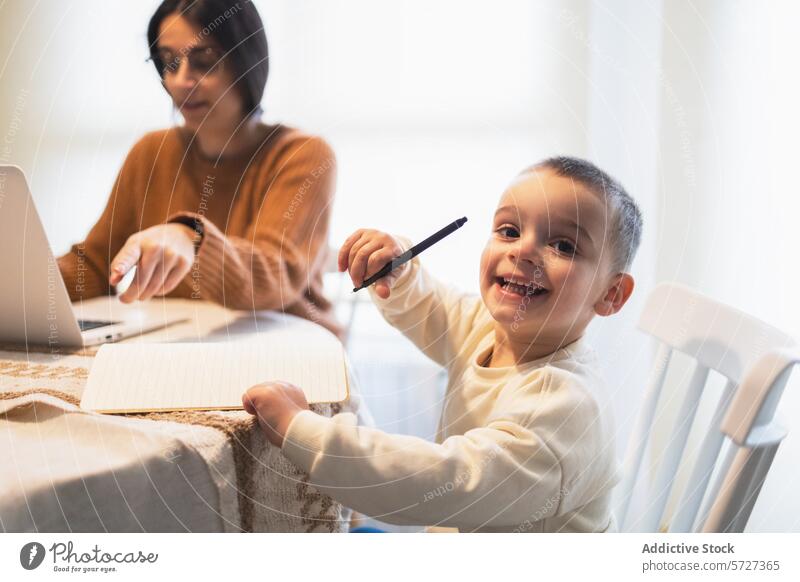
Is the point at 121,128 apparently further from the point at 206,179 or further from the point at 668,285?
the point at 668,285

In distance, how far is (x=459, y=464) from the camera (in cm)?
41

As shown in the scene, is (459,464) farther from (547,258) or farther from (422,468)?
(547,258)

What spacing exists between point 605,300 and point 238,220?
18.0 inches

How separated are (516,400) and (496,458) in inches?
2.0

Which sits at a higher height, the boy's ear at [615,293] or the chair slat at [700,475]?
the boy's ear at [615,293]

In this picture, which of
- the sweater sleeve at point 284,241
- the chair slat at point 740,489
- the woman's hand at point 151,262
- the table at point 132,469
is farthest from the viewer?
the sweater sleeve at point 284,241

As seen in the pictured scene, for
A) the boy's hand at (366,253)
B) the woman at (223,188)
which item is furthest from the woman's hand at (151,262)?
the boy's hand at (366,253)

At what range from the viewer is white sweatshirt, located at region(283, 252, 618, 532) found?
0.41 metres

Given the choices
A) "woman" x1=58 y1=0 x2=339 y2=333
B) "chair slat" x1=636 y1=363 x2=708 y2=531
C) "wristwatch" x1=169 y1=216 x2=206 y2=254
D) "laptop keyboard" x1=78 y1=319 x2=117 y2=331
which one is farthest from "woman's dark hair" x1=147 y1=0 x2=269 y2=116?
"chair slat" x1=636 y1=363 x2=708 y2=531

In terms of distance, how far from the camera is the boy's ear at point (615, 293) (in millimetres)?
500

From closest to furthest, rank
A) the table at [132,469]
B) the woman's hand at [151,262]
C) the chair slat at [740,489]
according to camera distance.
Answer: the table at [132,469] → the chair slat at [740,489] → the woman's hand at [151,262]

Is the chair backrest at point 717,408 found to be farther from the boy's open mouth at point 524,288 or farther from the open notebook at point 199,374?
the open notebook at point 199,374
